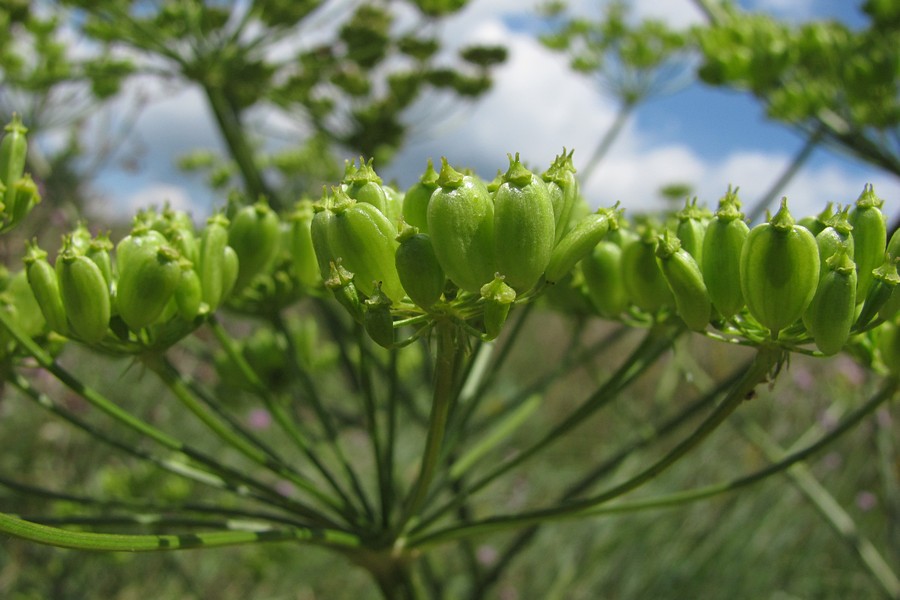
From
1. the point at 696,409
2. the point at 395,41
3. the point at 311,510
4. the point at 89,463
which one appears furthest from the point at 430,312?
the point at 89,463

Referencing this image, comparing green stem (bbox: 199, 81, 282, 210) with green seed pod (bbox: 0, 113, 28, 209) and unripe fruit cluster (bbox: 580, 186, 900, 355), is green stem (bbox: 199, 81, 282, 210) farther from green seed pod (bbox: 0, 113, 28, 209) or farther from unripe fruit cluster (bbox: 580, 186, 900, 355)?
unripe fruit cluster (bbox: 580, 186, 900, 355)

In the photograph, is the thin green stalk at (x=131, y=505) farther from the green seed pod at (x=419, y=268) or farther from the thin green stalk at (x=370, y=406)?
the green seed pod at (x=419, y=268)

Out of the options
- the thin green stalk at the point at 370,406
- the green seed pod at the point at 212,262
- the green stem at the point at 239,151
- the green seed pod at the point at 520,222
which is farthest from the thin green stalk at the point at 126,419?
the green stem at the point at 239,151

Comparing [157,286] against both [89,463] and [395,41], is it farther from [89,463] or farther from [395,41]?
[89,463]

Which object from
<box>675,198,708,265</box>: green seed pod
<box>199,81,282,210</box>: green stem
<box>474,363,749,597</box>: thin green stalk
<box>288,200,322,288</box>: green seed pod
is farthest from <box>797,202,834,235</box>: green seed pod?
<box>199,81,282,210</box>: green stem

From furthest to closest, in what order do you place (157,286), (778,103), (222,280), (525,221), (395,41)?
(395,41) < (778,103) < (222,280) < (157,286) < (525,221)

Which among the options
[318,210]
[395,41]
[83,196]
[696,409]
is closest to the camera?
[318,210]
